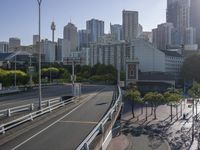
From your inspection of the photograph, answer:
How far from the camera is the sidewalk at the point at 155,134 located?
3861 centimetres

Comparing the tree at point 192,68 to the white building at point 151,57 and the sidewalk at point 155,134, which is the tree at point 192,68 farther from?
the sidewalk at point 155,134

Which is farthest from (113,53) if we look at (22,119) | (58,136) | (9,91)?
(58,136)

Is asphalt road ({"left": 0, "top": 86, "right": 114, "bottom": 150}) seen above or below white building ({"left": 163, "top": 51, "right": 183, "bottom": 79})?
below

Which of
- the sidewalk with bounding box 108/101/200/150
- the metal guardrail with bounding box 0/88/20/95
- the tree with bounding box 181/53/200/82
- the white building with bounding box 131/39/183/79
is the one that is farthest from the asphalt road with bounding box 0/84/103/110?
the white building with bounding box 131/39/183/79

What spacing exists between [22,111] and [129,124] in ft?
90.5

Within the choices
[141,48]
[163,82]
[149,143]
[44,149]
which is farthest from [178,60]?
[44,149]

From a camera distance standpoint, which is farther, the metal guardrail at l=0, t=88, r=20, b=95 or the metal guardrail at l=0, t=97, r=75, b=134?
the metal guardrail at l=0, t=88, r=20, b=95

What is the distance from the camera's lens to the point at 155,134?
4612cm

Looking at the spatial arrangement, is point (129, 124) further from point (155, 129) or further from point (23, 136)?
point (23, 136)

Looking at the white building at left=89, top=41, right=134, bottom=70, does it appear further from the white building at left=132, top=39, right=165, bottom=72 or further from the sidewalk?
the sidewalk

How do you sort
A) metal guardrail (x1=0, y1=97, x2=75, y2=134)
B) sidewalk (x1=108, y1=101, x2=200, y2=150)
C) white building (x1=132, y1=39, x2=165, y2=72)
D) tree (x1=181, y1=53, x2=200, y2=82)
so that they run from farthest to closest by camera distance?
white building (x1=132, y1=39, x2=165, y2=72) → tree (x1=181, y1=53, x2=200, y2=82) → sidewalk (x1=108, y1=101, x2=200, y2=150) → metal guardrail (x1=0, y1=97, x2=75, y2=134)

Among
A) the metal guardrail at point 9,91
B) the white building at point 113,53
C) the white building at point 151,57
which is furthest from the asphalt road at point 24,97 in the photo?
the white building at point 113,53

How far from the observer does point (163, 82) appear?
114375 millimetres

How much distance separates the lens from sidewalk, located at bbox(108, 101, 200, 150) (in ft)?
127
